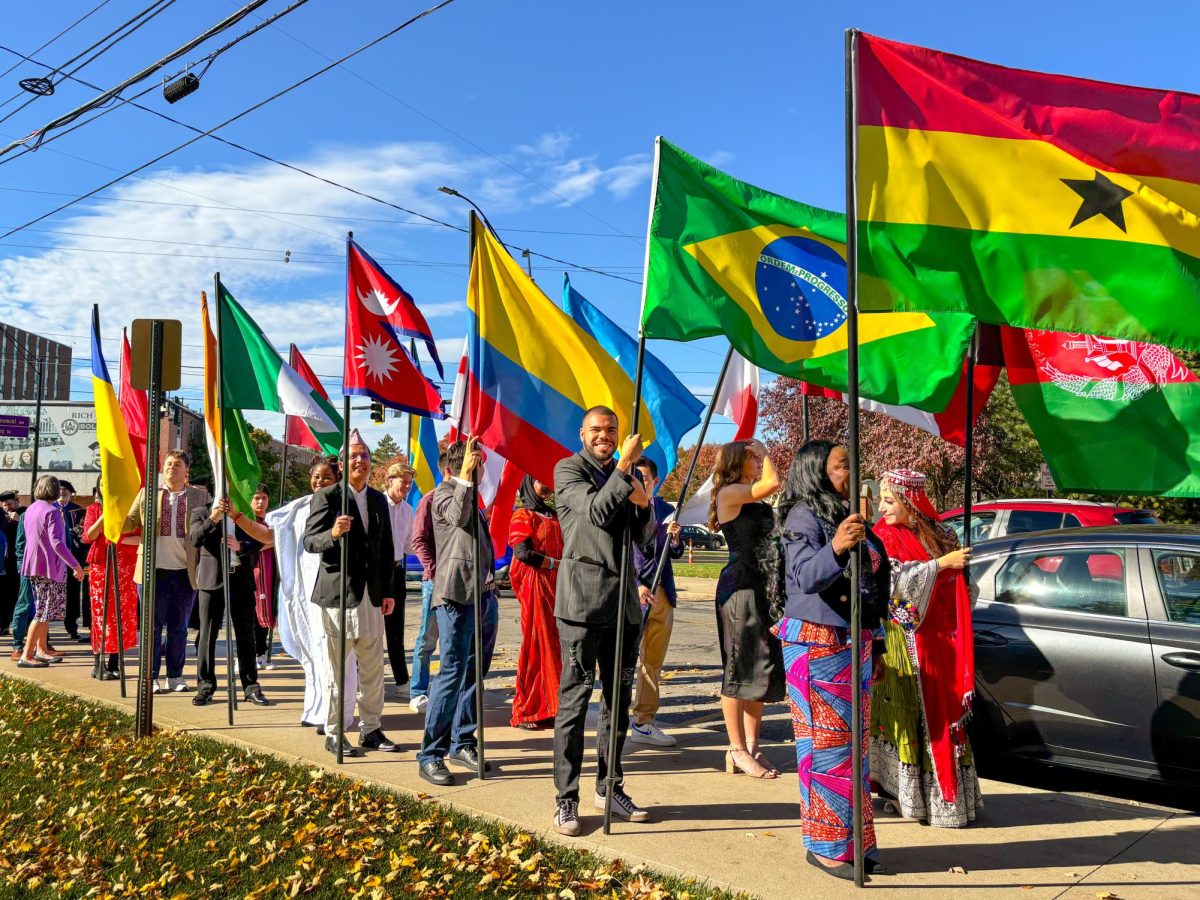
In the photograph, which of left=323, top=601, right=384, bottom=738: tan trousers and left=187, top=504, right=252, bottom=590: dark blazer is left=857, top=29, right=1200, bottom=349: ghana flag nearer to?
left=323, top=601, right=384, bottom=738: tan trousers

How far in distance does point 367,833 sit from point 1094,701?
419 centimetres

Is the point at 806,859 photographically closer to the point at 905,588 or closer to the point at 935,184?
the point at 905,588

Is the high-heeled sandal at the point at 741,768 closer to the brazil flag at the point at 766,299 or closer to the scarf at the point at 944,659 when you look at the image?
the scarf at the point at 944,659

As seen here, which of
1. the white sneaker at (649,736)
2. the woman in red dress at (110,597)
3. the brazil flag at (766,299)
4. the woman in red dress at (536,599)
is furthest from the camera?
the woman in red dress at (110,597)

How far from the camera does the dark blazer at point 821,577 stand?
4.71 meters

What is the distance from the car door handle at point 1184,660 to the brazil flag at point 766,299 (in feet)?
6.65

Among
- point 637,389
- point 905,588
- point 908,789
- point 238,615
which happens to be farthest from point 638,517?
point 238,615

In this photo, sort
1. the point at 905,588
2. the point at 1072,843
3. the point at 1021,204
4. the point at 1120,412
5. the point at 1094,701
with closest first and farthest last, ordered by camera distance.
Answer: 1. the point at 1021,204
2. the point at 1120,412
3. the point at 1072,843
4. the point at 905,588
5. the point at 1094,701

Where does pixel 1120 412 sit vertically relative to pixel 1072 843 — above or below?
above

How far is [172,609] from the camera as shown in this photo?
9.25 meters

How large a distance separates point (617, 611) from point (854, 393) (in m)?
1.72

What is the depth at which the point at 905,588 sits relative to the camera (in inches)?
219

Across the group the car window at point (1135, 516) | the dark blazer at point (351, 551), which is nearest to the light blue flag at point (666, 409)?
the dark blazer at point (351, 551)

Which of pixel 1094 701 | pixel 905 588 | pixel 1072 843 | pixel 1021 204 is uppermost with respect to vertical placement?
pixel 1021 204
